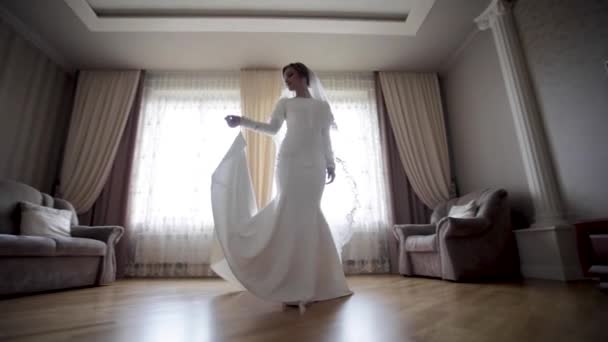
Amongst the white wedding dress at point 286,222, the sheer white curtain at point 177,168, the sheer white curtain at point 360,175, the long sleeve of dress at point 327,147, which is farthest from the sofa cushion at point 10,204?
the sheer white curtain at point 360,175

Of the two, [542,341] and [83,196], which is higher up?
[83,196]

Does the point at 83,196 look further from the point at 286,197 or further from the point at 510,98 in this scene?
the point at 510,98

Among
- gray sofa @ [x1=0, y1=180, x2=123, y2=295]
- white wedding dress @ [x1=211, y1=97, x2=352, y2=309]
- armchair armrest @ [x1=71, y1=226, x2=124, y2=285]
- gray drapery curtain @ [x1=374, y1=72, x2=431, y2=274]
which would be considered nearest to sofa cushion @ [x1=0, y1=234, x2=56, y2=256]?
gray sofa @ [x1=0, y1=180, x2=123, y2=295]

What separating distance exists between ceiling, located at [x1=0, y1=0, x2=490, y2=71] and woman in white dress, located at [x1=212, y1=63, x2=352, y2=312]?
216 centimetres

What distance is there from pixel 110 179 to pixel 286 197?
3.44 m

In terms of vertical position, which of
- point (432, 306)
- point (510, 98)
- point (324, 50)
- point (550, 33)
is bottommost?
point (432, 306)

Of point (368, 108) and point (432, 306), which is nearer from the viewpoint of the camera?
point (432, 306)

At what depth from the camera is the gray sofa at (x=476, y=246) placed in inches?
98.7

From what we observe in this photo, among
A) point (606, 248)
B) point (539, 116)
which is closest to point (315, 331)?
point (606, 248)

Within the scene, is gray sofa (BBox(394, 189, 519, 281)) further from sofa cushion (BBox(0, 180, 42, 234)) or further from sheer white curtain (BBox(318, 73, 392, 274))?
sofa cushion (BBox(0, 180, 42, 234))

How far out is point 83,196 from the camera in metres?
3.82

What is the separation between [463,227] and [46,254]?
338 centimetres

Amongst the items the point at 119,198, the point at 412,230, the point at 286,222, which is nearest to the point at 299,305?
the point at 286,222

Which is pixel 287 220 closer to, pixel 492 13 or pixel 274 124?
pixel 274 124
